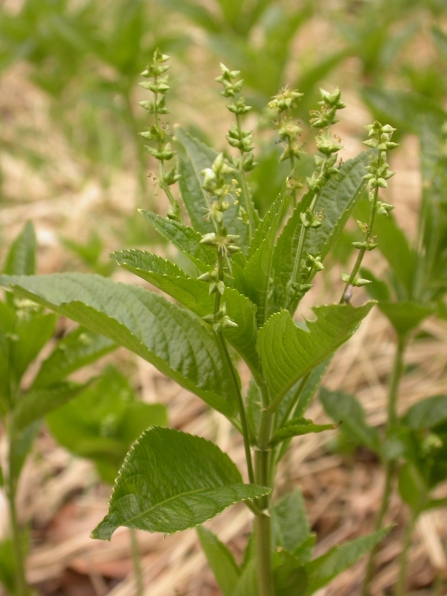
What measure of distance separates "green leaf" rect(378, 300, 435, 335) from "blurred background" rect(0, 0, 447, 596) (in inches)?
20.6

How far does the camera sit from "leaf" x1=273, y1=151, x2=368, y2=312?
1063mm

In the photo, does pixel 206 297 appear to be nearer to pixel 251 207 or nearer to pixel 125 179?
pixel 251 207

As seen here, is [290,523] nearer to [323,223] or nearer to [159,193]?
[323,223]

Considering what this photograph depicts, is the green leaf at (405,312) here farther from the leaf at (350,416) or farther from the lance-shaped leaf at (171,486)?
the lance-shaped leaf at (171,486)

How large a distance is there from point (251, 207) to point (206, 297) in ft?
0.68

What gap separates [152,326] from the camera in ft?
3.83

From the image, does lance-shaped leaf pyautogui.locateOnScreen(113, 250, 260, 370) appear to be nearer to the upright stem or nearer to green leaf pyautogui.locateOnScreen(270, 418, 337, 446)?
green leaf pyautogui.locateOnScreen(270, 418, 337, 446)

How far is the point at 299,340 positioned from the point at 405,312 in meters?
0.72

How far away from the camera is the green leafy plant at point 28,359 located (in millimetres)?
1426

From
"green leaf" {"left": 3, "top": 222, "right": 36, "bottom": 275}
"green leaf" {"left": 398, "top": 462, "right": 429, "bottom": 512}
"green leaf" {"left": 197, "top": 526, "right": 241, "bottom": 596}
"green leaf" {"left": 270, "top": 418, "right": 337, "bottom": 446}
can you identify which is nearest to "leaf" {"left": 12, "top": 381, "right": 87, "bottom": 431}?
"green leaf" {"left": 3, "top": 222, "right": 36, "bottom": 275}

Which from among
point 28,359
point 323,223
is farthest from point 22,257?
point 323,223

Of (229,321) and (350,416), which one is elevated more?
(229,321)

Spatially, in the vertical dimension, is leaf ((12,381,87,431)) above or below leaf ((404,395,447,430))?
above

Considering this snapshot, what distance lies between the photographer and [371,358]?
115 inches
